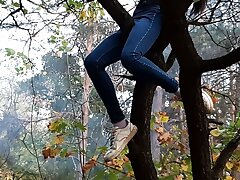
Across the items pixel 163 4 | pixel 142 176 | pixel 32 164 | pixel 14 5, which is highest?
pixel 14 5

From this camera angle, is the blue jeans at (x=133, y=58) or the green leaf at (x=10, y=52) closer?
the blue jeans at (x=133, y=58)

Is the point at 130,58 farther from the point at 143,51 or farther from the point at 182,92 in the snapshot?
the point at 182,92

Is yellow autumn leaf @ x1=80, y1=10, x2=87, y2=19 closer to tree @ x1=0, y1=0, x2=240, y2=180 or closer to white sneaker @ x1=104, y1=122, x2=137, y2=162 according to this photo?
tree @ x1=0, y1=0, x2=240, y2=180

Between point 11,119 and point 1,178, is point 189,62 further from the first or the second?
point 11,119

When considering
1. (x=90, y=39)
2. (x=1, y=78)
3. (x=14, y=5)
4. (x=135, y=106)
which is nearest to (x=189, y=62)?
(x=135, y=106)

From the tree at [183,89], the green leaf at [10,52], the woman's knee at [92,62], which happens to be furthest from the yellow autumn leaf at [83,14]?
the green leaf at [10,52]

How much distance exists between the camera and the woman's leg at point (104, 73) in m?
1.40

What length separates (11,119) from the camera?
581 cm

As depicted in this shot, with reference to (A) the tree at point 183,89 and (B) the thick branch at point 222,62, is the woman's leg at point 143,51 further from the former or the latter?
(B) the thick branch at point 222,62

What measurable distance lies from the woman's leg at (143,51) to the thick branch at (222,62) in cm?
22

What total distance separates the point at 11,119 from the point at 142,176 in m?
4.72

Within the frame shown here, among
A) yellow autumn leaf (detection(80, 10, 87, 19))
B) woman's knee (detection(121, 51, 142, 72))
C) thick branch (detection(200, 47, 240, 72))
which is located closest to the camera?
thick branch (detection(200, 47, 240, 72))

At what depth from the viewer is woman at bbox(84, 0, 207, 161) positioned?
4.35ft

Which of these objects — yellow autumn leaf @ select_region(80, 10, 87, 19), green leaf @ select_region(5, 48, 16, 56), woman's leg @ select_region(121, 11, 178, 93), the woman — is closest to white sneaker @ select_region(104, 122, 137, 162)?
the woman
